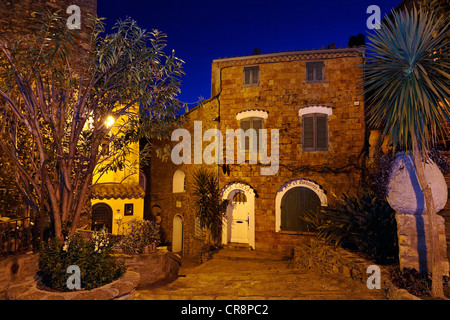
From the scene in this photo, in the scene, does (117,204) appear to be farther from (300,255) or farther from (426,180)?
(426,180)

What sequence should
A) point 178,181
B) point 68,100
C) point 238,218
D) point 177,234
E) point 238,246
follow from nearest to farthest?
1. point 68,100
2. point 238,246
3. point 238,218
4. point 178,181
5. point 177,234

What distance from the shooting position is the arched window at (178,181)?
17.0m

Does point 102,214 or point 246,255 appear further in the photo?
point 102,214

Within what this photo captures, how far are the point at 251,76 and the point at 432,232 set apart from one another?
9.72 metres

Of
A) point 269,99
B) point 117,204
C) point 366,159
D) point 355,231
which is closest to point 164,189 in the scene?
point 117,204

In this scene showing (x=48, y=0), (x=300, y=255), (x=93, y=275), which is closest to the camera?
(x=93, y=275)

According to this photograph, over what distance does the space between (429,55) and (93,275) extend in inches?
256

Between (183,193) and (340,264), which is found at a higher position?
(183,193)

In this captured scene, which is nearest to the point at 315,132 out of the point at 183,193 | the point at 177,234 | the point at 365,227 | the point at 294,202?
the point at 294,202

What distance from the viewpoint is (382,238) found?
7.50 meters

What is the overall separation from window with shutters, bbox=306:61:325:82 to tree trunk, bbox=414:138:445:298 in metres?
7.92

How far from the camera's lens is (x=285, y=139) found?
13.1m

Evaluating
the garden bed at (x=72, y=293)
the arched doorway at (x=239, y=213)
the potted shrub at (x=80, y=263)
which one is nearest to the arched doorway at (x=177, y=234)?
the arched doorway at (x=239, y=213)

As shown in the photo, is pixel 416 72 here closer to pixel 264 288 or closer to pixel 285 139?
pixel 264 288
